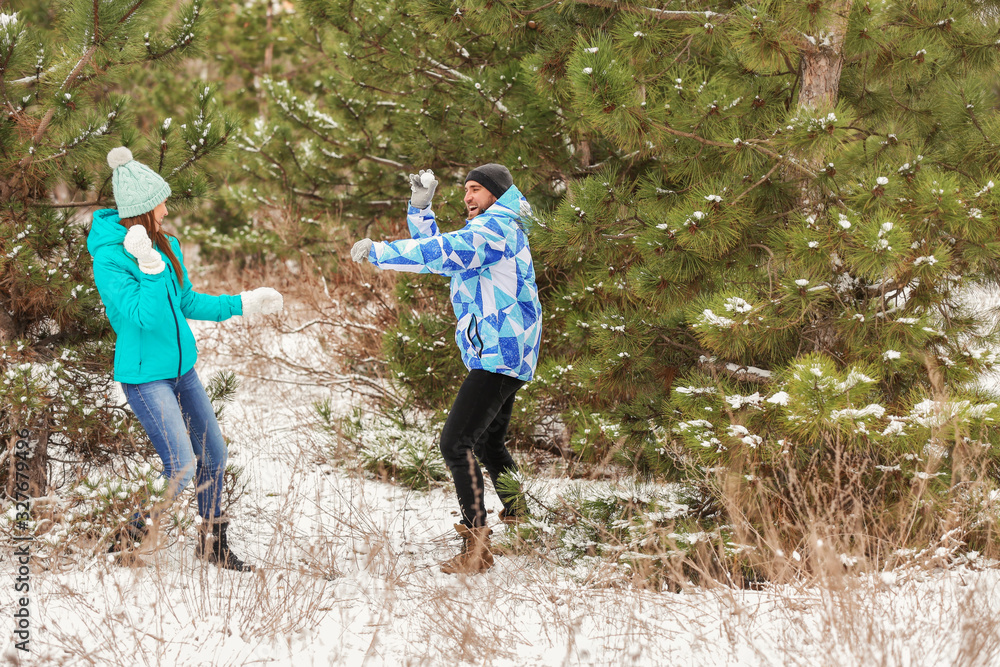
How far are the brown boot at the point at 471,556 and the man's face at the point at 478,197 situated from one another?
4.70 feet

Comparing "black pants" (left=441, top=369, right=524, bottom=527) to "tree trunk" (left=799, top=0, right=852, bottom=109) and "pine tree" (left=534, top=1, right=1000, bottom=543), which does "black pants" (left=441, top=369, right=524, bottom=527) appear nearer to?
"pine tree" (left=534, top=1, right=1000, bottom=543)

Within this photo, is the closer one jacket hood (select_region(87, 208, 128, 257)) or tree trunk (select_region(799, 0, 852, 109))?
jacket hood (select_region(87, 208, 128, 257))

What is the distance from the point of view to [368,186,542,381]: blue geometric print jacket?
298 centimetres

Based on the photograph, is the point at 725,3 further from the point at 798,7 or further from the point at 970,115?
the point at 970,115

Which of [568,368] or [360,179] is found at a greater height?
[360,179]

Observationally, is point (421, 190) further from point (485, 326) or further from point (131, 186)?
point (131, 186)

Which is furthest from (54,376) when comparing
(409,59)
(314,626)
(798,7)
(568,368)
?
(798,7)

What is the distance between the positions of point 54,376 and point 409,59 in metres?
3.09

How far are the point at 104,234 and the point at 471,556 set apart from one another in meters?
2.03

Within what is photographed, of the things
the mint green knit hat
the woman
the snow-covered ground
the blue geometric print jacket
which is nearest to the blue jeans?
the woman

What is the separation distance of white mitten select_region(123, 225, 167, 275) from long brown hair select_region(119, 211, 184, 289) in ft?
0.43

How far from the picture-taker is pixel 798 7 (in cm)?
282

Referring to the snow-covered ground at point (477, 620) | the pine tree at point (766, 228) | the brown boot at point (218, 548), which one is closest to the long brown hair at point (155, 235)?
the brown boot at point (218, 548)

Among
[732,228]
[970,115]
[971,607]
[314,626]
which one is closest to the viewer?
[971,607]
